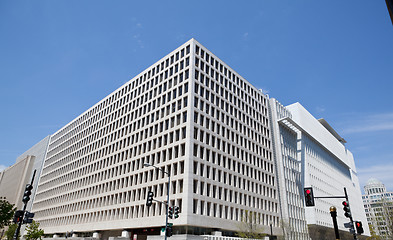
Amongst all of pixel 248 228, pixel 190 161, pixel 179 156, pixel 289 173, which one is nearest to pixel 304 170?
pixel 289 173

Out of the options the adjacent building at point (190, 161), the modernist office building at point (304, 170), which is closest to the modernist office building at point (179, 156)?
the adjacent building at point (190, 161)

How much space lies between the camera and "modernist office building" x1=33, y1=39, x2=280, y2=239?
4959 centimetres

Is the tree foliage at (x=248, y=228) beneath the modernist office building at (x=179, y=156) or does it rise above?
beneath

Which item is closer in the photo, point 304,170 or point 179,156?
point 179,156

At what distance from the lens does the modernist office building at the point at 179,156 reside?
163 ft

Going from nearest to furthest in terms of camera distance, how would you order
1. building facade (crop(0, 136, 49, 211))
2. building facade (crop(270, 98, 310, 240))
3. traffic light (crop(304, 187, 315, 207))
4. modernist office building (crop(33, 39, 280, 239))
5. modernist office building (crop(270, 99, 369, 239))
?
traffic light (crop(304, 187, 315, 207)) < modernist office building (crop(33, 39, 280, 239)) < building facade (crop(270, 98, 310, 240)) < modernist office building (crop(270, 99, 369, 239)) < building facade (crop(0, 136, 49, 211))

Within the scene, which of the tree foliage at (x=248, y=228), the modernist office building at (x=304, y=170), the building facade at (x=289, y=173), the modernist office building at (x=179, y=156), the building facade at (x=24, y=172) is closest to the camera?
the modernist office building at (x=179, y=156)

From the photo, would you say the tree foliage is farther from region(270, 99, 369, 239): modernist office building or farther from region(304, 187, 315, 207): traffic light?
region(304, 187, 315, 207): traffic light

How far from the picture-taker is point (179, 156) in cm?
4944

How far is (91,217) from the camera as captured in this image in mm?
66125

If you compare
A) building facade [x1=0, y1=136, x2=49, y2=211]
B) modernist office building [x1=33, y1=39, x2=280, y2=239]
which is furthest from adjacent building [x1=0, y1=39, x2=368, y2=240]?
building facade [x1=0, y1=136, x2=49, y2=211]

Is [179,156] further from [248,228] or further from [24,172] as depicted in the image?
[24,172]

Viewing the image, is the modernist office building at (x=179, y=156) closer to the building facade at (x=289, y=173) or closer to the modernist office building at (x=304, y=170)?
the building facade at (x=289, y=173)

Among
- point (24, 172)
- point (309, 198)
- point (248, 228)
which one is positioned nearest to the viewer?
point (309, 198)
